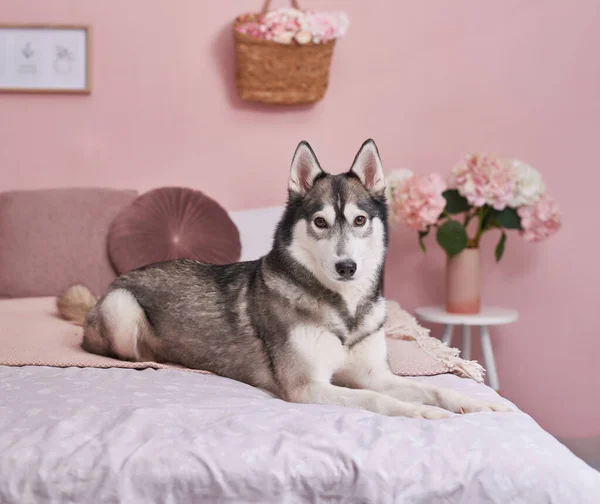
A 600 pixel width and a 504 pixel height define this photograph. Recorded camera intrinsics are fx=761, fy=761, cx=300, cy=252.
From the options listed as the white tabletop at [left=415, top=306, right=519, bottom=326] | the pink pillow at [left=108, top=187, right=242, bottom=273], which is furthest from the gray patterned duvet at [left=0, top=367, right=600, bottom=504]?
the white tabletop at [left=415, top=306, right=519, bottom=326]

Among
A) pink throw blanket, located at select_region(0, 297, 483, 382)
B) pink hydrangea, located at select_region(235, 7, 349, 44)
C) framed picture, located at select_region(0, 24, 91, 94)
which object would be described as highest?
pink hydrangea, located at select_region(235, 7, 349, 44)

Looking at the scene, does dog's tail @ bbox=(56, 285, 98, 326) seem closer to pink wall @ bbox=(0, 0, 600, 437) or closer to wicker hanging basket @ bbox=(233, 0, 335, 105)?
pink wall @ bbox=(0, 0, 600, 437)

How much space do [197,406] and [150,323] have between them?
70cm

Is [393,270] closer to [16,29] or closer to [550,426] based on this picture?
[550,426]

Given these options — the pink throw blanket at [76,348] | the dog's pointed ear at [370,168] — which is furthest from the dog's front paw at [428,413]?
the dog's pointed ear at [370,168]

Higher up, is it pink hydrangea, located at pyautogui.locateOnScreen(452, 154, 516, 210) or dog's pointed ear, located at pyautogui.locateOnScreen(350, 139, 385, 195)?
dog's pointed ear, located at pyautogui.locateOnScreen(350, 139, 385, 195)

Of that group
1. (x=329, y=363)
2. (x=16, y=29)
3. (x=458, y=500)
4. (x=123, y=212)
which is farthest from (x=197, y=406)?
(x=16, y=29)

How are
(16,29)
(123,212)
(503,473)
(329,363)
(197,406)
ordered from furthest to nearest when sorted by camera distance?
(16,29) < (123,212) < (329,363) < (197,406) < (503,473)

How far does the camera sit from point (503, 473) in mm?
1416

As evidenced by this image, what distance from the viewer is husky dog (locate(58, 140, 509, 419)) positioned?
77.0 inches

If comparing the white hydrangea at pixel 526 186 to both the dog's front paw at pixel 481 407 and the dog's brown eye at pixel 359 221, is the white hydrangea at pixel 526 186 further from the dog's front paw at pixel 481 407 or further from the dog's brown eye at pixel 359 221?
the dog's front paw at pixel 481 407

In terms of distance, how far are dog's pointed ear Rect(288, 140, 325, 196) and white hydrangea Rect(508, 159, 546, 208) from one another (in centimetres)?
157

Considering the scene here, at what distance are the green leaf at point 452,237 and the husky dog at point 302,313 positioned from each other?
1321 millimetres

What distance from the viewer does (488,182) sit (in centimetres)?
336
